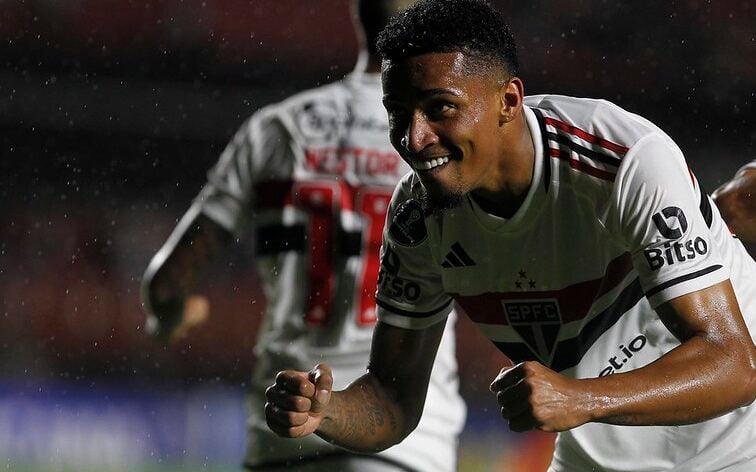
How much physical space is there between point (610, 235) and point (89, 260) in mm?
8583

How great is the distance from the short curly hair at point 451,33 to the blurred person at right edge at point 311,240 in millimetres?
1633

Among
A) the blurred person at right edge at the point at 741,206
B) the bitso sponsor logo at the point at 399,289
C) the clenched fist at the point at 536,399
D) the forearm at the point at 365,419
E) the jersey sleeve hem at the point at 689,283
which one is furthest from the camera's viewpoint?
the blurred person at right edge at the point at 741,206

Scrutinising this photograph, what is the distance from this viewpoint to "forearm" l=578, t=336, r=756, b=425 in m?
2.41

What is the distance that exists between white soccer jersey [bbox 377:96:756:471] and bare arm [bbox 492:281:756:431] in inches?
2.8

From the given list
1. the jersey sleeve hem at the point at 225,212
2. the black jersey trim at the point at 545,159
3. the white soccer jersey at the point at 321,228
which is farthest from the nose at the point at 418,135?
the jersey sleeve hem at the point at 225,212

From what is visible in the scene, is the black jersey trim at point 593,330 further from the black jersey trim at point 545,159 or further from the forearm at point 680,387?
the forearm at point 680,387

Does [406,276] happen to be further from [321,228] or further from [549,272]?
[321,228]

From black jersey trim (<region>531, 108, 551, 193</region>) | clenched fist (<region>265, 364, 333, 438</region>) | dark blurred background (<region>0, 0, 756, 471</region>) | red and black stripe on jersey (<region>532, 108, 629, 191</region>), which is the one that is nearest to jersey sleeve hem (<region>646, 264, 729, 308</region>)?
red and black stripe on jersey (<region>532, 108, 629, 191</region>)

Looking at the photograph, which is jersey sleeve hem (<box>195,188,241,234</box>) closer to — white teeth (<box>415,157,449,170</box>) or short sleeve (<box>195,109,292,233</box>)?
short sleeve (<box>195,109,292,233</box>)

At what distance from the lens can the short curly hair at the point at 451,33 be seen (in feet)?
8.95

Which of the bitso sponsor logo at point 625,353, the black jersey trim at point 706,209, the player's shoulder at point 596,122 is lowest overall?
the bitso sponsor logo at point 625,353

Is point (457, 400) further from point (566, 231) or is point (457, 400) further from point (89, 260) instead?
point (89, 260)

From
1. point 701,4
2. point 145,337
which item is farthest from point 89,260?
point 701,4

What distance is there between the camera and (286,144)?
4531 mm
